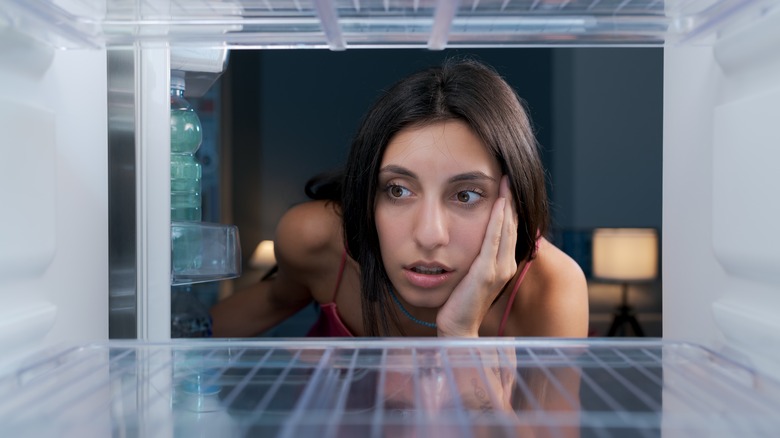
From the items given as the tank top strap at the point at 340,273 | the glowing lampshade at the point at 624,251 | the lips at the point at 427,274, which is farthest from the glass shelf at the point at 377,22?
the glowing lampshade at the point at 624,251

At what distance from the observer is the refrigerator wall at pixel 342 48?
2.57 ft

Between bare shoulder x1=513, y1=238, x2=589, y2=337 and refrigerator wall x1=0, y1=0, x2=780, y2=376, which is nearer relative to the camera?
refrigerator wall x1=0, y1=0, x2=780, y2=376

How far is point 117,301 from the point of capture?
1.08 metres

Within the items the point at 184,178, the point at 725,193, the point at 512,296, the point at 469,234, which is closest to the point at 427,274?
the point at 469,234

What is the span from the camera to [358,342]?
0.81 m

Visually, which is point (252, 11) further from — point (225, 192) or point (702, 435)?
point (225, 192)

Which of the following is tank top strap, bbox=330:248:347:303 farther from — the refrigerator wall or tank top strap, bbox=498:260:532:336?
the refrigerator wall

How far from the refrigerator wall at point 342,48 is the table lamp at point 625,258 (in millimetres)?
2552

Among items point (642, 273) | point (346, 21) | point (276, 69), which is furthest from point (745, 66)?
point (642, 273)

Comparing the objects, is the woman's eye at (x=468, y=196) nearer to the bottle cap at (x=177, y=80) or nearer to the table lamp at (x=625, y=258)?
the bottle cap at (x=177, y=80)

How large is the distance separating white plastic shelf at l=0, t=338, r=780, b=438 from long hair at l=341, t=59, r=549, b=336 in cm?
80

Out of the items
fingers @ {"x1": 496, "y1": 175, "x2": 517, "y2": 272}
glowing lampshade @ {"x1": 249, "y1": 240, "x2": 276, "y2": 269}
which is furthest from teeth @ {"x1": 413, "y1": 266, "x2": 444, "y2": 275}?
glowing lampshade @ {"x1": 249, "y1": 240, "x2": 276, "y2": 269}

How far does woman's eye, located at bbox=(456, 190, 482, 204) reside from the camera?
1.54 metres

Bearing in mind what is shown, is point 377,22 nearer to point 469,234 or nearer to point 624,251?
point 469,234
